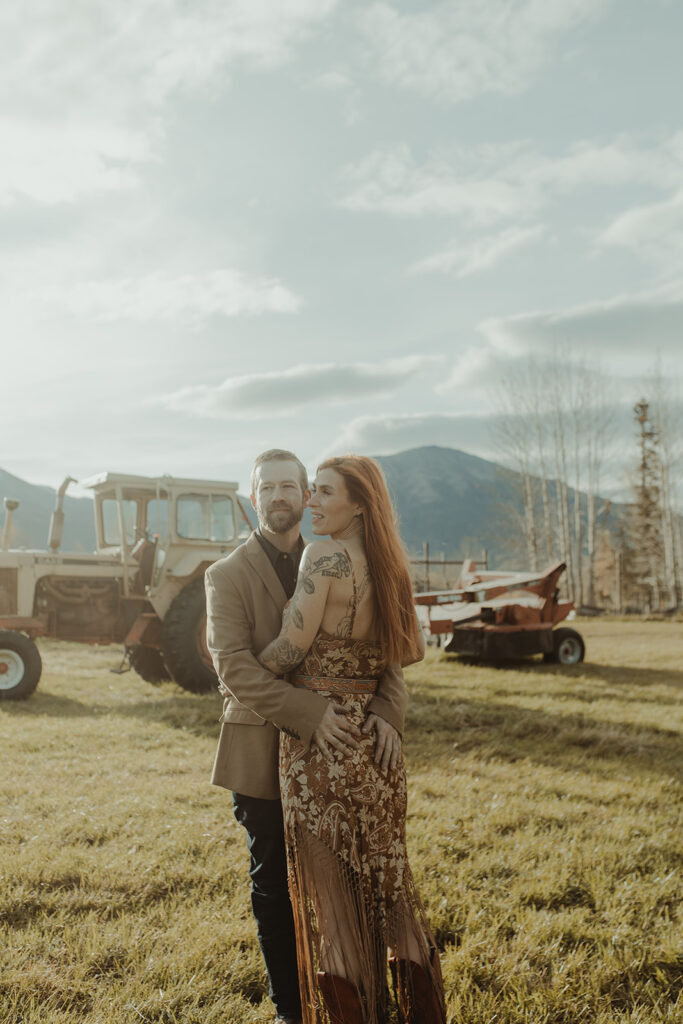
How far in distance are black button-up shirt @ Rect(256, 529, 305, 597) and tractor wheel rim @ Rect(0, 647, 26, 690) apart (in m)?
6.85

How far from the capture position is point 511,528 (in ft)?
113

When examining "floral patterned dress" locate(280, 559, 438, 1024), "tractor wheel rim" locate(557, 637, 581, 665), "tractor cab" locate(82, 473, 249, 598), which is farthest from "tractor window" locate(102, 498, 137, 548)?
"floral patterned dress" locate(280, 559, 438, 1024)

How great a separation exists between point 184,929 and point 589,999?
157 centimetres

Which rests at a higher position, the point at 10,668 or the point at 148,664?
the point at 10,668

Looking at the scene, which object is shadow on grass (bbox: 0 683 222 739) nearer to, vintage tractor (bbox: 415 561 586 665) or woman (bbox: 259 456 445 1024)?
vintage tractor (bbox: 415 561 586 665)

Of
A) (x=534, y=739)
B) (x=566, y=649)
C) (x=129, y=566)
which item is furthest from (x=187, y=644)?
(x=566, y=649)

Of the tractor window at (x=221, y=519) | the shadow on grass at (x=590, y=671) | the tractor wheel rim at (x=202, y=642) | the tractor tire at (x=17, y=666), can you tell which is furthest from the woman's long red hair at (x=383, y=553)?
the shadow on grass at (x=590, y=671)

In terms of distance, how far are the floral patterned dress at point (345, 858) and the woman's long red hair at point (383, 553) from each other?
10 centimetres

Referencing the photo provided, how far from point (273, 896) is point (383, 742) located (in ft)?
2.04

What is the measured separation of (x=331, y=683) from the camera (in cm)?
220

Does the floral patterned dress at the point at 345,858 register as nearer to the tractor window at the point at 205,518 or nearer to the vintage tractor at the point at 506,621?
the tractor window at the point at 205,518

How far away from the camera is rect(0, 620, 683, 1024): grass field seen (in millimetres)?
2750

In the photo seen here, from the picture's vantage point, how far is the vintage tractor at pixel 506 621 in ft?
34.9

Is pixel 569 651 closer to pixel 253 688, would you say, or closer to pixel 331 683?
pixel 331 683
